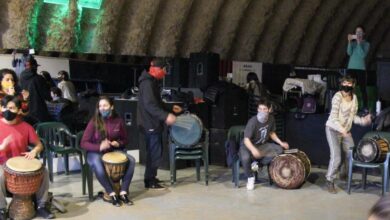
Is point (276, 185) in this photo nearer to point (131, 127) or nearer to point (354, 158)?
point (354, 158)

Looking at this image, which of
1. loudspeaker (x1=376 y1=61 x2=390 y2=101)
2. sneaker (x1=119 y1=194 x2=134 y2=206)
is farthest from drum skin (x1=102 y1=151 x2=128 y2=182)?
loudspeaker (x1=376 y1=61 x2=390 y2=101)

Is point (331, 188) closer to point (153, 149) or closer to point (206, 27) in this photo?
point (153, 149)

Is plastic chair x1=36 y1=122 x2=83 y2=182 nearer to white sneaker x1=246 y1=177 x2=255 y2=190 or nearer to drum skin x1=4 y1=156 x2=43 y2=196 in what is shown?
drum skin x1=4 y1=156 x2=43 y2=196

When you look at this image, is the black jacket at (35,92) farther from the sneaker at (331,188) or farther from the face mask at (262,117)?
the sneaker at (331,188)

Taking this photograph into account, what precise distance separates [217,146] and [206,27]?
12.7 feet

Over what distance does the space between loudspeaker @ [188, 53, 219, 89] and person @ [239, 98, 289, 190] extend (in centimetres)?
246

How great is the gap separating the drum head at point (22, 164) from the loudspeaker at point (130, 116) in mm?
3403

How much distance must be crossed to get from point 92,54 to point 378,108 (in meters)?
4.88

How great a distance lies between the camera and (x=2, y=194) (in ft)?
16.2

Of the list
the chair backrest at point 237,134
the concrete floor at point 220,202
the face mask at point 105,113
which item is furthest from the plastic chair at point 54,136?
the chair backrest at point 237,134

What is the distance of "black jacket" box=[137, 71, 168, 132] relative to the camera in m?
6.39

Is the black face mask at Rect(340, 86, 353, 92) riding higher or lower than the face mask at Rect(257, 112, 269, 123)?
higher

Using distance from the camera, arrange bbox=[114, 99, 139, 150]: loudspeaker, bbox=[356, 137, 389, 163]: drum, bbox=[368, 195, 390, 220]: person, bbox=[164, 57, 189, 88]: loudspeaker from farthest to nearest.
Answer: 1. bbox=[164, 57, 189, 88]: loudspeaker
2. bbox=[114, 99, 139, 150]: loudspeaker
3. bbox=[356, 137, 389, 163]: drum
4. bbox=[368, 195, 390, 220]: person

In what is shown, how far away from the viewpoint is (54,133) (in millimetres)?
6918
